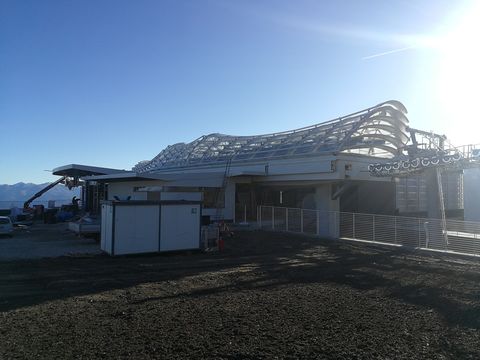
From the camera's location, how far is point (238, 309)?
8.56 metres

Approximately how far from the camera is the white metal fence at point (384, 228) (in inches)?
664

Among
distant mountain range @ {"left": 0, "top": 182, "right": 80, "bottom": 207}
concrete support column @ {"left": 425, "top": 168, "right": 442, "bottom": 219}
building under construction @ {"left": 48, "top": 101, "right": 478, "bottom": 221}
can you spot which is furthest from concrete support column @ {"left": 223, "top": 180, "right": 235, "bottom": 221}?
distant mountain range @ {"left": 0, "top": 182, "right": 80, "bottom": 207}

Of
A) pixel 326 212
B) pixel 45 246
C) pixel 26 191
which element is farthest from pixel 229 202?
pixel 26 191

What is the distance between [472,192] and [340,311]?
36938 mm

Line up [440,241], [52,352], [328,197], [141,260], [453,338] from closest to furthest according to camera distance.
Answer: [52,352], [453,338], [141,260], [440,241], [328,197]

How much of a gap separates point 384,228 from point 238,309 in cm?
1307

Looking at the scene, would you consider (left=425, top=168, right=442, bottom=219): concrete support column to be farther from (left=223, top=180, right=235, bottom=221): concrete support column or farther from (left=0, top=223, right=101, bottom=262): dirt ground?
(left=0, top=223, right=101, bottom=262): dirt ground

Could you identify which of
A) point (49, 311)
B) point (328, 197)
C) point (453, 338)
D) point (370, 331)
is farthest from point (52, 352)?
point (328, 197)

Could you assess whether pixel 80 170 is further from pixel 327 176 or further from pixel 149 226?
pixel 149 226

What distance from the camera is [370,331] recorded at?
714 cm

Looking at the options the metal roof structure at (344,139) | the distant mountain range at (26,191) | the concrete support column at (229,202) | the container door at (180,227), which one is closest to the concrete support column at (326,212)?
the metal roof structure at (344,139)

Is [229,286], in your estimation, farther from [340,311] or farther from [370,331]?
[370,331]

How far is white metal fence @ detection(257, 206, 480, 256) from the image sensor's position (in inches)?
664

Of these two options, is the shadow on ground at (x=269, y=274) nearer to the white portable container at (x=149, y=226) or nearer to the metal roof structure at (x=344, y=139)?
the white portable container at (x=149, y=226)
